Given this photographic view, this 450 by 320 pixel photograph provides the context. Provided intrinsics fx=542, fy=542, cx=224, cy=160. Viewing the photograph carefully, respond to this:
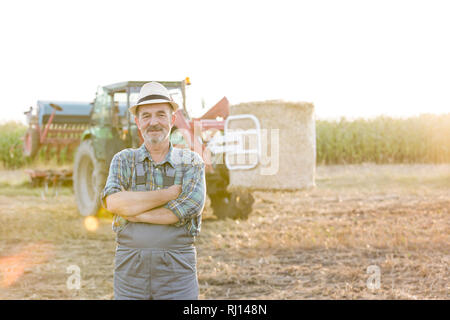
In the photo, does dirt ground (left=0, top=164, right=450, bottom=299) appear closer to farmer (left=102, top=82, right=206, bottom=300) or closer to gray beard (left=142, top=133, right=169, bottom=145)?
farmer (left=102, top=82, right=206, bottom=300)

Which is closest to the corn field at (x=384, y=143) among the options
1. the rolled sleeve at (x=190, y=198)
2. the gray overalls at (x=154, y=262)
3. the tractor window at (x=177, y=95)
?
the tractor window at (x=177, y=95)

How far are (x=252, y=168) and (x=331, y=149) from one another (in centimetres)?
1270

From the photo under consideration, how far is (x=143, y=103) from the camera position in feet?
6.97

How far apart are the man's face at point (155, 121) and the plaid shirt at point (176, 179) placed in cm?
8

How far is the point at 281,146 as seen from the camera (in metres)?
4.89

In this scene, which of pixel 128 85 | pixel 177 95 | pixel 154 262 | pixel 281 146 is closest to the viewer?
pixel 154 262

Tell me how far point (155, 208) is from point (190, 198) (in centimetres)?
15

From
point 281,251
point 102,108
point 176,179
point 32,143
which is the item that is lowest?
point 281,251

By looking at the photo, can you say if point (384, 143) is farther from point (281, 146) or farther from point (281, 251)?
point (281, 146)

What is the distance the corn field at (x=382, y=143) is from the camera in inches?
670

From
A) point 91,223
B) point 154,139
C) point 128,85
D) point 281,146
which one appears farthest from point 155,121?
point 91,223

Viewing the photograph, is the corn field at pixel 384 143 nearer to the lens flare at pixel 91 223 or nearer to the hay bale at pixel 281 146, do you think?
the lens flare at pixel 91 223
